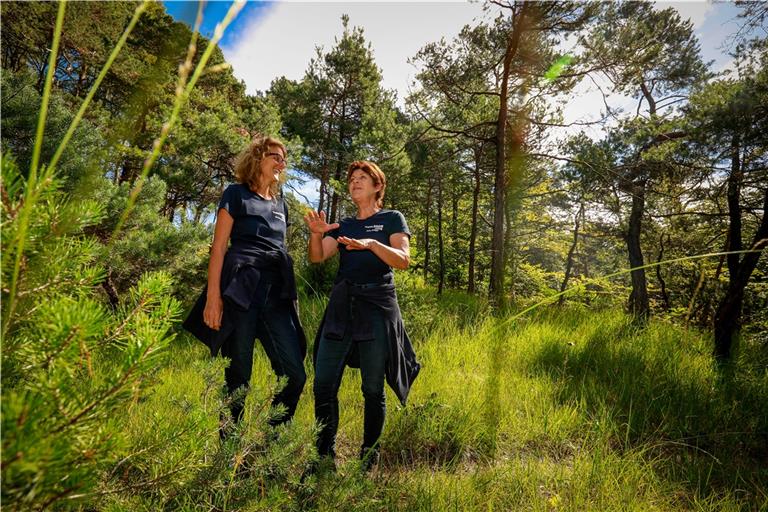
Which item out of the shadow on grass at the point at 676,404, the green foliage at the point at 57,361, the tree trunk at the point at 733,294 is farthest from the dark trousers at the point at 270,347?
the tree trunk at the point at 733,294

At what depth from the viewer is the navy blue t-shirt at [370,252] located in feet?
7.91

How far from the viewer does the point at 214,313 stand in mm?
2178

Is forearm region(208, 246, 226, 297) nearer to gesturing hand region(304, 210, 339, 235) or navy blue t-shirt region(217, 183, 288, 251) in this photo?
navy blue t-shirt region(217, 183, 288, 251)

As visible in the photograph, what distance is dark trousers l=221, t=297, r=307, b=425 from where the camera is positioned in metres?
2.18

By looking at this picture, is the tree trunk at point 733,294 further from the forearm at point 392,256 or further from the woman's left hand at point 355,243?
the woman's left hand at point 355,243

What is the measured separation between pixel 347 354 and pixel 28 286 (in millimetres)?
1832

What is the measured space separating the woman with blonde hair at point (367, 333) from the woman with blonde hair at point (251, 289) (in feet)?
0.73

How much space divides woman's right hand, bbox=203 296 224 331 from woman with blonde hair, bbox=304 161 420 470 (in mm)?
688

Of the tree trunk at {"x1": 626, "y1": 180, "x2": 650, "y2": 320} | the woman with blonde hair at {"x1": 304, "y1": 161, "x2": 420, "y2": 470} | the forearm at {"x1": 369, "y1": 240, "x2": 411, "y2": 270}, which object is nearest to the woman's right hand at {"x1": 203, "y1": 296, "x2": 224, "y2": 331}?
the woman with blonde hair at {"x1": 304, "y1": 161, "x2": 420, "y2": 470}

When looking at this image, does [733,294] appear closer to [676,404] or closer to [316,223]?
[676,404]

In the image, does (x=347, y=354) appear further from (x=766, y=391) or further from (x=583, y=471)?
(x=766, y=391)

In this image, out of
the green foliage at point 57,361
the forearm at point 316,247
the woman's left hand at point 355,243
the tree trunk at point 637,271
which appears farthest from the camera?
the tree trunk at point 637,271

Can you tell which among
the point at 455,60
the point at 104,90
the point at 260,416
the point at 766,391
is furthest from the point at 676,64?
the point at 104,90

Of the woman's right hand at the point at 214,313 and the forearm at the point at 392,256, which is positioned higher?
the forearm at the point at 392,256
